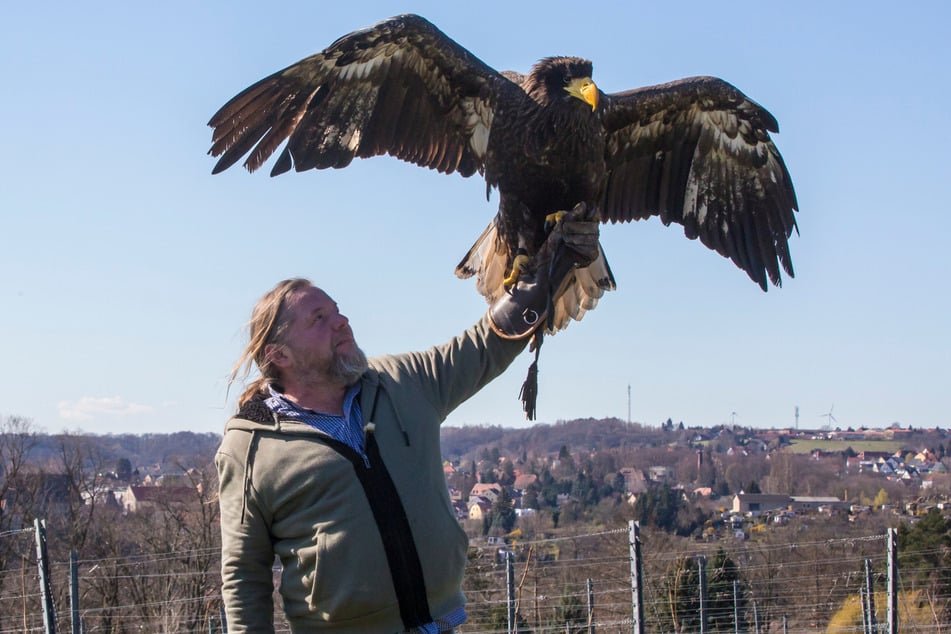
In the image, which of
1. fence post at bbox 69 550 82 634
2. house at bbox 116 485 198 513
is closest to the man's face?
fence post at bbox 69 550 82 634

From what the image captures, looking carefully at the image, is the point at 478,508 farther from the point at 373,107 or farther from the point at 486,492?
the point at 373,107

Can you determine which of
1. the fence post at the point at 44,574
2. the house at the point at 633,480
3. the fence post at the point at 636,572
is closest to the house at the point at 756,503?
the house at the point at 633,480

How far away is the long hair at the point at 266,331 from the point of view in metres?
2.65

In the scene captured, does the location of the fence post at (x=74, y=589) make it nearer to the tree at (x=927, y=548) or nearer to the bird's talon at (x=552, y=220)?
the bird's talon at (x=552, y=220)

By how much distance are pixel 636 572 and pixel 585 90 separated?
10.7 ft

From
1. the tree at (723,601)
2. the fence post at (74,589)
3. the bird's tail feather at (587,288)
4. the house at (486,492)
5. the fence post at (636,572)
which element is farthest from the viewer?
the house at (486,492)

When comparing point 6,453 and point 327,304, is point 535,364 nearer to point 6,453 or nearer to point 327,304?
point 327,304

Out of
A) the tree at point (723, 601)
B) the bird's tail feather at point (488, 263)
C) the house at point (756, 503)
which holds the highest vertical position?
the bird's tail feather at point (488, 263)

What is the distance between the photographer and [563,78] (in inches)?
180

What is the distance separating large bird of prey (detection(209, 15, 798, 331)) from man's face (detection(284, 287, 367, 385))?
6.53ft

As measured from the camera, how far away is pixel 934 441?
98250 millimetres

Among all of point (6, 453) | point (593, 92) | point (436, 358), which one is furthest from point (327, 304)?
point (6, 453)

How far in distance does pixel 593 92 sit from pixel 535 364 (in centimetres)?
137

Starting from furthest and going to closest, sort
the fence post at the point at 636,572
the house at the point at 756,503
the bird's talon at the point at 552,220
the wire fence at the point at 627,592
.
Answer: the house at the point at 756,503
the wire fence at the point at 627,592
the fence post at the point at 636,572
the bird's talon at the point at 552,220
